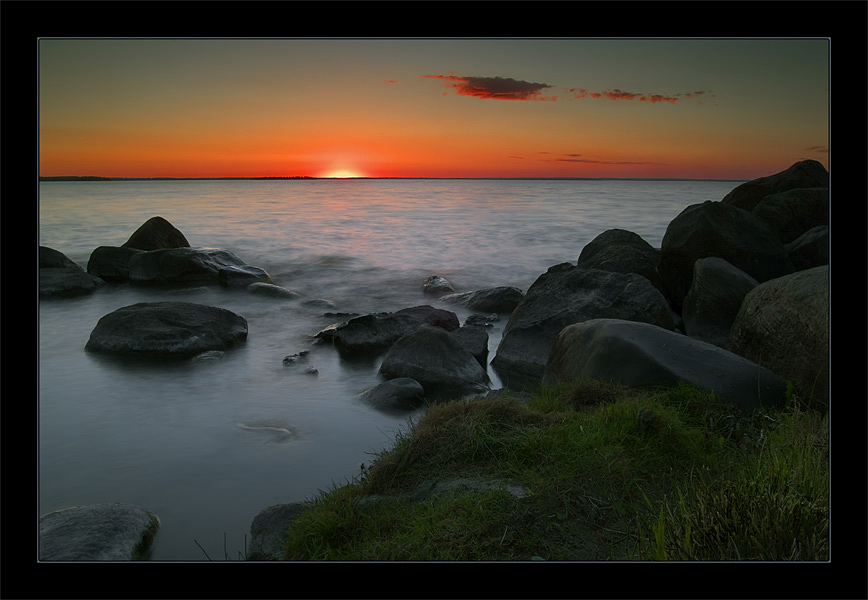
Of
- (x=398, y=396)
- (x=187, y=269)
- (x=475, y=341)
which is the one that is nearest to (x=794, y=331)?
(x=398, y=396)

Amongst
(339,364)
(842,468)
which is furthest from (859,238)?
(339,364)

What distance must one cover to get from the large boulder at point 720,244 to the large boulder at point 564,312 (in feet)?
5.29

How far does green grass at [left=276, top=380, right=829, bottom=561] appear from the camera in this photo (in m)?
3.18

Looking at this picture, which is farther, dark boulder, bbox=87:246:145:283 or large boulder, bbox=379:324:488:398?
dark boulder, bbox=87:246:145:283

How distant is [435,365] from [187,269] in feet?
30.6

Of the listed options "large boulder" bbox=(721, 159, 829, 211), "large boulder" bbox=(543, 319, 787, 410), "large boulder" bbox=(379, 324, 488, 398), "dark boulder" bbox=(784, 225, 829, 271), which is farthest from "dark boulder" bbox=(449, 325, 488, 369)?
"large boulder" bbox=(721, 159, 829, 211)

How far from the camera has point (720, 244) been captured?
1029cm

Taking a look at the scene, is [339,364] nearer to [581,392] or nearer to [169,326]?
[169,326]

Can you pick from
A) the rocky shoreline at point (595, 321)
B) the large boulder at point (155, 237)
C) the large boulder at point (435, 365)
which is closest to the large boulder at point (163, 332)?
the rocky shoreline at point (595, 321)

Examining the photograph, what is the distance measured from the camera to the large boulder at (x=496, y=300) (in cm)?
1312

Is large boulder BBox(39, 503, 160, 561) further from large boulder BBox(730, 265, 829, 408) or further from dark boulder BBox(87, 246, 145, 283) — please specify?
dark boulder BBox(87, 246, 145, 283)

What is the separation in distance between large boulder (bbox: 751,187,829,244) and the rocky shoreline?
0.08 ft

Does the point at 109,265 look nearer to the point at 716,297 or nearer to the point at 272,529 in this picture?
the point at 272,529

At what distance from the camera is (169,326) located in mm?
9898
